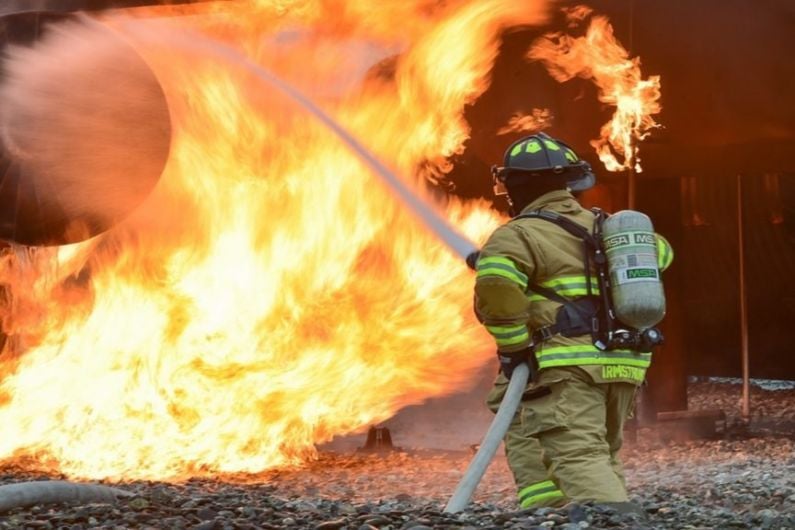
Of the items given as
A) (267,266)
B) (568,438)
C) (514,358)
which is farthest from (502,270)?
(267,266)

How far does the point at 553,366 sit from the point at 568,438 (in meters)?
0.30

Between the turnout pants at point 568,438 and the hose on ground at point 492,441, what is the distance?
0.09 m

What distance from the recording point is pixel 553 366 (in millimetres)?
4840

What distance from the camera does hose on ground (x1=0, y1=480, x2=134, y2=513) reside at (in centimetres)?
502

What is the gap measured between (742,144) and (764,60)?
0.75m

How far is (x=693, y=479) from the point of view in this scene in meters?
7.54

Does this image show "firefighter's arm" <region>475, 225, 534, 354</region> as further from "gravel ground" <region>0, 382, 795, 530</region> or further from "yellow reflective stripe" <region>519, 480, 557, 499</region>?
"gravel ground" <region>0, 382, 795, 530</region>

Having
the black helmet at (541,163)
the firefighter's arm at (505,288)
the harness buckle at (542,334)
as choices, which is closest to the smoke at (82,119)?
the black helmet at (541,163)

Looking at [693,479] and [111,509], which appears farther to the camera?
[693,479]

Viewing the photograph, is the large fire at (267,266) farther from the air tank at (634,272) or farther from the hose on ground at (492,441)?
the air tank at (634,272)

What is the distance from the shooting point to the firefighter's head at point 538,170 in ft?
16.9

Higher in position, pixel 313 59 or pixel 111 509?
pixel 313 59

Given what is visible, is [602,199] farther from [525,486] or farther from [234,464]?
[525,486]

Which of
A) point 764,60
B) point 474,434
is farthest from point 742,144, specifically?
point 474,434
